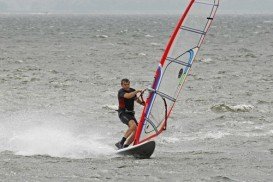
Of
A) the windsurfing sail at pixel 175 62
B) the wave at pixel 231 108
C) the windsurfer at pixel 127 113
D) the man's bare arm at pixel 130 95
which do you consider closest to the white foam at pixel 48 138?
the windsurfer at pixel 127 113

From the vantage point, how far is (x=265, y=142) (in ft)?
51.2

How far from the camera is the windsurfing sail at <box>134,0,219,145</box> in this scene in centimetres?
1370

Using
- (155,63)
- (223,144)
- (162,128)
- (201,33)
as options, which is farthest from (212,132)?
(155,63)

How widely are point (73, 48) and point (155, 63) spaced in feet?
45.7

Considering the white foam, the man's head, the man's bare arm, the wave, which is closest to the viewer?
the man's bare arm

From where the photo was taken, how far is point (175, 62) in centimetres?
1403

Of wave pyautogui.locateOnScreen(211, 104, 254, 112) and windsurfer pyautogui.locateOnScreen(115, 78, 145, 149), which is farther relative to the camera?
wave pyautogui.locateOnScreen(211, 104, 254, 112)

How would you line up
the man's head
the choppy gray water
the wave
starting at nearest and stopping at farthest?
the choppy gray water, the man's head, the wave

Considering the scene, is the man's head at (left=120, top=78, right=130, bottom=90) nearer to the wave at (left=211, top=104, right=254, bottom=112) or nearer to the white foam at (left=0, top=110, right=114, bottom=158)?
the white foam at (left=0, top=110, right=114, bottom=158)

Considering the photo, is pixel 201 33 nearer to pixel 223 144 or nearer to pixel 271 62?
pixel 223 144

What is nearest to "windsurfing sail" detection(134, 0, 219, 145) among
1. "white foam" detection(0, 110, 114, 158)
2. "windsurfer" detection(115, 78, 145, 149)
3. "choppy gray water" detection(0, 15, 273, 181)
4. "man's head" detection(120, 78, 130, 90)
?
"windsurfer" detection(115, 78, 145, 149)

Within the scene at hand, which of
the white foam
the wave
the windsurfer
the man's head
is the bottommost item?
the wave

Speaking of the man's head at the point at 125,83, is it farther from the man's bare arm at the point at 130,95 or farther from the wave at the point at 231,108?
the wave at the point at 231,108

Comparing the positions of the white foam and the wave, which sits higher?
the white foam
